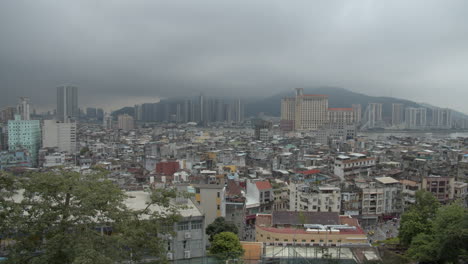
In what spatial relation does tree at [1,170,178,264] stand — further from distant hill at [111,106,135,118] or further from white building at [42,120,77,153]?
distant hill at [111,106,135,118]

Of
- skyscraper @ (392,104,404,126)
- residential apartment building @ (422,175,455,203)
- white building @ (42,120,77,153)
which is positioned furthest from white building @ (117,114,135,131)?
skyscraper @ (392,104,404,126)

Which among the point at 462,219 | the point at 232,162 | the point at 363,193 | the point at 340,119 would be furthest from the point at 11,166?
the point at 340,119

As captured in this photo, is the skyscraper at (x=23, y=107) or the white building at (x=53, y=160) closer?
the white building at (x=53, y=160)

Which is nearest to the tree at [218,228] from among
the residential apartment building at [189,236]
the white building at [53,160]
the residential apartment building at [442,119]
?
the residential apartment building at [189,236]

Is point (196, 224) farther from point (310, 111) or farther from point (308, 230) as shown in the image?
point (310, 111)

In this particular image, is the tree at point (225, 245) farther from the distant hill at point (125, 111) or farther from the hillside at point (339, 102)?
the hillside at point (339, 102)

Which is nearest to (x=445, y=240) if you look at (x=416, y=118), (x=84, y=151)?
(x=84, y=151)

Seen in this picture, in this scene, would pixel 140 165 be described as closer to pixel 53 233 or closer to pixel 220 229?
pixel 220 229
